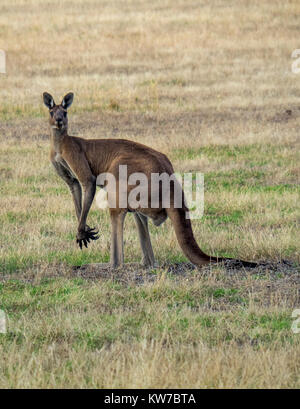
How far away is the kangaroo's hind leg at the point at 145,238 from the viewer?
21.2 ft

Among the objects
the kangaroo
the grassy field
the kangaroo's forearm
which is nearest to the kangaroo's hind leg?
the kangaroo

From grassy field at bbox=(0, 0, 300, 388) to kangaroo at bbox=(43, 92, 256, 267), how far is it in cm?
24

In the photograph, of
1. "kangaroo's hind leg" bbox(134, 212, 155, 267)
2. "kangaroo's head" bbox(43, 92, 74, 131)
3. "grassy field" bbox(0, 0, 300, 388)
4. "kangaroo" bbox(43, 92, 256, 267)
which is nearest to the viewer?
"grassy field" bbox(0, 0, 300, 388)

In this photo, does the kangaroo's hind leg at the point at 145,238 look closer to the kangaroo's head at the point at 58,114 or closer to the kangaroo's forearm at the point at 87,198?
the kangaroo's forearm at the point at 87,198

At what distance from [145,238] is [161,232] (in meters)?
1.49

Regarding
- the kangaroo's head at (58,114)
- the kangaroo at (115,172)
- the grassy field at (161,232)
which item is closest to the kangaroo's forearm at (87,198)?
the kangaroo at (115,172)

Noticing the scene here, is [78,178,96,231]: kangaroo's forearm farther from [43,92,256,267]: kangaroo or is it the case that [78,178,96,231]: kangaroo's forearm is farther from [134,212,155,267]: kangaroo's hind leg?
[134,212,155,267]: kangaroo's hind leg

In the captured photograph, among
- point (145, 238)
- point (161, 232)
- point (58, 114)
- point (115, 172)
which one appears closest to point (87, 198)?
point (115, 172)

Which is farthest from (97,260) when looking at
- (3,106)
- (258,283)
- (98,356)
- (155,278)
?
(3,106)

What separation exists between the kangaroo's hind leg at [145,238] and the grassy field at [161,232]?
13cm

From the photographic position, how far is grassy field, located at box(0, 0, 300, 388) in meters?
4.41

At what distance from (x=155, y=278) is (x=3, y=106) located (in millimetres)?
Result: 11115

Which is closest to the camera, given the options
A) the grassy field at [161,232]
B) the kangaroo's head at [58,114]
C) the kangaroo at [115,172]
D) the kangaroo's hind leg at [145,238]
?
the grassy field at [161,232]

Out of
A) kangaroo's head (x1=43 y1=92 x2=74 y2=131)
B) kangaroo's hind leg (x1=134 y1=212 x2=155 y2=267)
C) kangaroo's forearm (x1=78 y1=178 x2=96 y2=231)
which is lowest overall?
kangaroo's hind leg (x1=134 y1=212 x2=155 y2=267)
